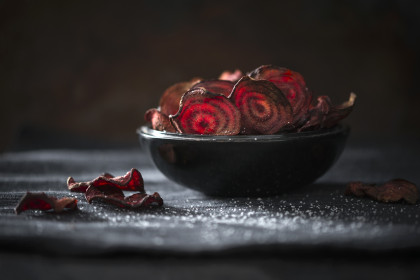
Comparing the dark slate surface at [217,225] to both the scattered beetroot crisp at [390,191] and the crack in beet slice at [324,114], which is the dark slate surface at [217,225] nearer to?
the scattered beetroot crisp at [390,191]

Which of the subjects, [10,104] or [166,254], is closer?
[166,254]

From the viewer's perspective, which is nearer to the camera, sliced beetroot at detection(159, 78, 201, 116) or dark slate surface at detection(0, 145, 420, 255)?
dark slate surface at detection(0, 145, 420, 255)

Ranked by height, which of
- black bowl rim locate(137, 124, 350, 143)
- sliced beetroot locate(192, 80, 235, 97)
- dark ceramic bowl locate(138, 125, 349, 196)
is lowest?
dark ceramic bowl locate(138, 125, 349, 196)

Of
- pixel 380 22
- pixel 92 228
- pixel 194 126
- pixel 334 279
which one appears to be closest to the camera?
pixel 334 279

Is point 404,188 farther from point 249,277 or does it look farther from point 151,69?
point 151,69

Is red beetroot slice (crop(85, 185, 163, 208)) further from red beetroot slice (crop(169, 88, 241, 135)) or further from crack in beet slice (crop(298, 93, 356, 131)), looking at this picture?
crack in beet slice (crop(298, 93, 356, 131))

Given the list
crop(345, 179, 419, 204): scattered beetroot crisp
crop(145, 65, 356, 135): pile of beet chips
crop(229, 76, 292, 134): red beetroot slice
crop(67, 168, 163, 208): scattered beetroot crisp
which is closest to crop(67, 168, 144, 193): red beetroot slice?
crop(67, 168, 163, 208): scattered beetroot crisp

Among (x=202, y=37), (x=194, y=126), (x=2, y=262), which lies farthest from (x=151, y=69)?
(x=2, y=262)
